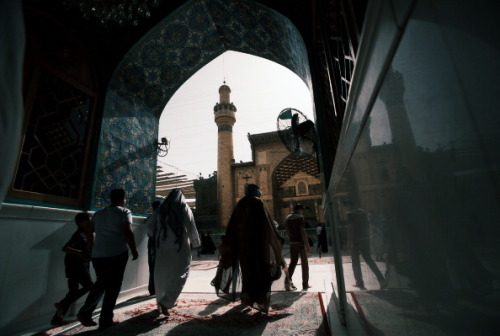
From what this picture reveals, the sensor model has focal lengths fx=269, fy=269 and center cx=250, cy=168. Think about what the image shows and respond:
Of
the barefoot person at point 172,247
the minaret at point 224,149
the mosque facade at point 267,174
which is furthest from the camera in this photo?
the mosque facade at point 267,174

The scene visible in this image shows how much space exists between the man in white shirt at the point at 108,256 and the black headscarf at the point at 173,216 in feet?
1.22

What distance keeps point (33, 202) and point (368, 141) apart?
110 inches

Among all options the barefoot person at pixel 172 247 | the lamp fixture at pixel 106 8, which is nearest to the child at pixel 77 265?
the barefoot person at pixel 172 247

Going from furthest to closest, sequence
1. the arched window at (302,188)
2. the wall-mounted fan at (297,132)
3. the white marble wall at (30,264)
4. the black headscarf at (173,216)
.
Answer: the arched window at (302,188) < the wall-mounted fan at (297,132) < the black headscarf at (173,216) < the white marble wall at (30,264)

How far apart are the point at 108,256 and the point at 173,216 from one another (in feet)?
2.07

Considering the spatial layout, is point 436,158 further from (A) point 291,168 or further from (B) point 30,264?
(A) point 291,168

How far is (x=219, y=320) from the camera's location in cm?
200

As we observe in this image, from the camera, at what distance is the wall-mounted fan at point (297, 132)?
3314 millimetres

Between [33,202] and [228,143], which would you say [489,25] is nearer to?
[33,202]

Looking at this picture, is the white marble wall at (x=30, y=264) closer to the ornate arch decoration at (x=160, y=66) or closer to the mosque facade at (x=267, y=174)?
the ornate arch decoration at (x=160, y=66)

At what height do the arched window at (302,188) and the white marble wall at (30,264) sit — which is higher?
the arched window at (302,188)

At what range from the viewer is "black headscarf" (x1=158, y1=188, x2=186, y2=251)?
2455 mm

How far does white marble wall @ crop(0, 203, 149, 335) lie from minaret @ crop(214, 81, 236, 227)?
11004 mm

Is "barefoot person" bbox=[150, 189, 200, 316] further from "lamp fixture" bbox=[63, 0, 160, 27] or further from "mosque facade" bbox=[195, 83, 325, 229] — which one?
"mosque facade" bbox=[195, 83, 325, 229]
